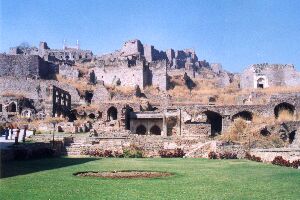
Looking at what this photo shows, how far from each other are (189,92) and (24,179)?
156 feet

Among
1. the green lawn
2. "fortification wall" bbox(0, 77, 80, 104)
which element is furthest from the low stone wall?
"fortification wall" bbox(0, 77, 80, 104)

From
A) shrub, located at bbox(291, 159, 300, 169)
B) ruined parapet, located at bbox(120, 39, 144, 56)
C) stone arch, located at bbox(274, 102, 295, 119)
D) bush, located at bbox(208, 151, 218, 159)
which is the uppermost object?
ruined parapet, located at bbox(120, 39, 144, 56)

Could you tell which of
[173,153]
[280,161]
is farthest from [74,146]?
[280,161]

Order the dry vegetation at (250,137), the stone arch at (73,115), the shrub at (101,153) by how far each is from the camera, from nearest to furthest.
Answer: the shrub at (101,153) → the dry vegetation at (250,137) → the stone arch at (73,115)

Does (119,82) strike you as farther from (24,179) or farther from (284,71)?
(24,179)

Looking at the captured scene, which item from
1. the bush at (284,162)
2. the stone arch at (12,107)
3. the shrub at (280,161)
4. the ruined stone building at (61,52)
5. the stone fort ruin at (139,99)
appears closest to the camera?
the bush at (284,162)

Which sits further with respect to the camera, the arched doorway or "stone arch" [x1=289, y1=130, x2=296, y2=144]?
the arched doorway

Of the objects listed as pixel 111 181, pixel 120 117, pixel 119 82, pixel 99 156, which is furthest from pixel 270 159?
pixel 119 82

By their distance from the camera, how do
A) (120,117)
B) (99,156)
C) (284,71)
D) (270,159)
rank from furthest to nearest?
(284,71) < (120,117) < (99,156) < (270,159)

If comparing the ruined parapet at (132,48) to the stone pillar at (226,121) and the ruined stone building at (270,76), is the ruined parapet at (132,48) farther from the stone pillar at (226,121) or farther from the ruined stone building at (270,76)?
the stone pillar at (226,121)

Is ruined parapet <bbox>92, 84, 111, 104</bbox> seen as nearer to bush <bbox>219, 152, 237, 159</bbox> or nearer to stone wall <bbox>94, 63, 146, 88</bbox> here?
stone wall <bbox>94, 63, 146, 88</bbox>

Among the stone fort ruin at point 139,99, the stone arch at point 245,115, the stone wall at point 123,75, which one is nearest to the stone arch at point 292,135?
the stone fort ruin at point 139,99

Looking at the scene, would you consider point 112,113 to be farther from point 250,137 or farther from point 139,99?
point 250,137

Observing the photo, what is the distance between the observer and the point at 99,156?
30.2 metres
